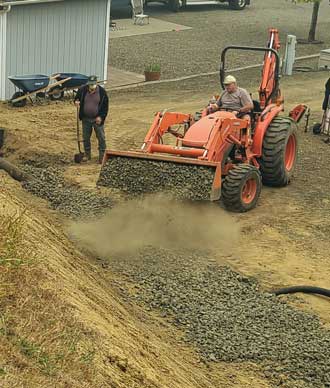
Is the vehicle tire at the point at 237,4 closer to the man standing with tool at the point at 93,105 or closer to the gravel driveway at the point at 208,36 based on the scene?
the gravel driveway at the point at 208,36

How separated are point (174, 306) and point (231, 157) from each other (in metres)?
4.59

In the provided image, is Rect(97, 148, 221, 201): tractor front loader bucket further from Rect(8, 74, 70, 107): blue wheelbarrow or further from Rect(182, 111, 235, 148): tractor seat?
Rect(8, 74, 70, 107): blue wheelbarrow

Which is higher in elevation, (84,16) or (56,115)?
(84,16)

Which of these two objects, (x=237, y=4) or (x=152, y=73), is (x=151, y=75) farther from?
(x=237, y=4)

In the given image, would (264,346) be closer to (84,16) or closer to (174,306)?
(174,306)

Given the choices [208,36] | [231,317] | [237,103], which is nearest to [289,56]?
[208,36]

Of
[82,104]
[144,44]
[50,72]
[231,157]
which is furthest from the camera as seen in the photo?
[144,44]

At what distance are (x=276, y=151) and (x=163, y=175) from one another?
3.02 m

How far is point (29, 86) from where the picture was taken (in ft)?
69.7

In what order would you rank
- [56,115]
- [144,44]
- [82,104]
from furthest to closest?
[144,44] < [56,115] < [82,104]

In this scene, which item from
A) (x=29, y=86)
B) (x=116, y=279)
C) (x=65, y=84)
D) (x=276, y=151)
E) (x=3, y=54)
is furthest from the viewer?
(x=65, y=84)

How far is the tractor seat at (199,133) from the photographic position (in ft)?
44.6

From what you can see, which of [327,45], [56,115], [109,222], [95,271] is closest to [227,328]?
[95,271]

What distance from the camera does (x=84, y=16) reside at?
2362cm
